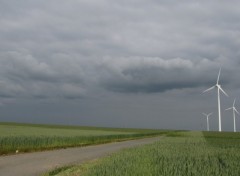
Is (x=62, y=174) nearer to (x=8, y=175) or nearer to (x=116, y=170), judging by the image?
(x=8, y=175)

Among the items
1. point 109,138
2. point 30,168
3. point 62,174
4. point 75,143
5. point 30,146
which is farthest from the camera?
point 109,138

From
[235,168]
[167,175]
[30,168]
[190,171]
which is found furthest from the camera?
[30,168]

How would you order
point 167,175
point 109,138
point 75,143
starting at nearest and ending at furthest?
1. point 167,175
2. point 75,143
3. point 109,138

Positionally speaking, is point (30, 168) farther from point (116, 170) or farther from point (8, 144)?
point (8, 144)

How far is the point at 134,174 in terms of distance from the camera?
16.9 metres

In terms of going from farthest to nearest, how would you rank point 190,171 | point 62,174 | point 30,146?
point 30,146, point 62,174, point 190,171

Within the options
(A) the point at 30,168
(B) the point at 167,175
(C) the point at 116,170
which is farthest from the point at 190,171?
(A) the point at 30,168

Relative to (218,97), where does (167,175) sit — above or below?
below

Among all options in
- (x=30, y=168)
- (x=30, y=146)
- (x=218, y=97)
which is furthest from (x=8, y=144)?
(x=218, y=97)

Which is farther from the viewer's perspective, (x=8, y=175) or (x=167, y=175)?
(x=8, y=175)

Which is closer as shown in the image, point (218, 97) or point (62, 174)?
point (62, 174)

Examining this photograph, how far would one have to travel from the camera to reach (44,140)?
4772 centimetres

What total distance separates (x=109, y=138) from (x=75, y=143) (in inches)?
929

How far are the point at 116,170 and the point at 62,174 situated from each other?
5.52 m
